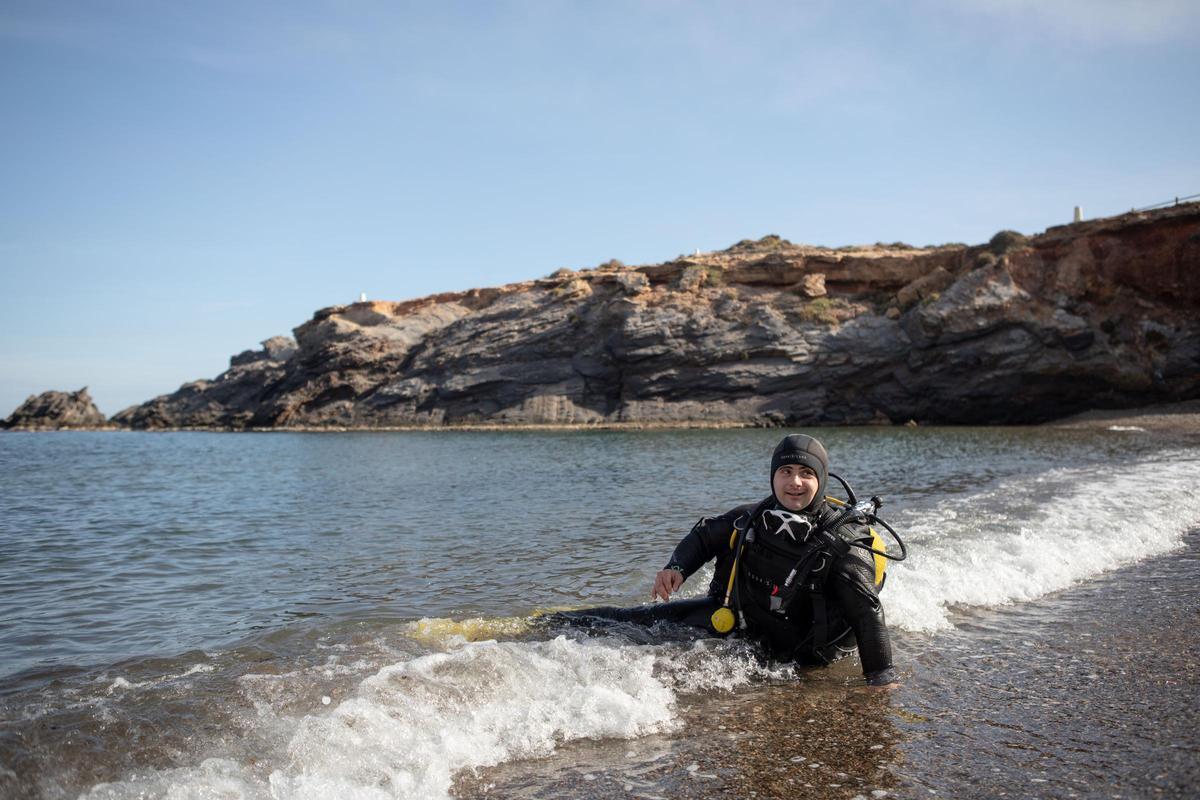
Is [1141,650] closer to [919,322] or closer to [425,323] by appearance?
[919,322]

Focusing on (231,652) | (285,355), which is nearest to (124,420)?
(285,355)

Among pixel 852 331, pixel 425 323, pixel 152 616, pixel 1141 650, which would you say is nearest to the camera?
pixel 1141 650

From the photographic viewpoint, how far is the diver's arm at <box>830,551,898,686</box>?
4793mm

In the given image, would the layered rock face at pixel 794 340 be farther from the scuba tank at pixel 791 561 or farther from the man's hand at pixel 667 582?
the man's hand at pixel 667 582

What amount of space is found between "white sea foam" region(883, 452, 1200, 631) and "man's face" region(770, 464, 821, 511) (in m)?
2.15

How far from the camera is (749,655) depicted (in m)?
5.46

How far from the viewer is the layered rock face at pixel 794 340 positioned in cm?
3947

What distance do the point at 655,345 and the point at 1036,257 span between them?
21185 millimetres

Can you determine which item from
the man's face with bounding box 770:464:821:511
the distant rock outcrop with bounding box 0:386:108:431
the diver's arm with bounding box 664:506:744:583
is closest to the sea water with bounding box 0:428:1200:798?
the diver's arm with bounding box 664:506:744:583

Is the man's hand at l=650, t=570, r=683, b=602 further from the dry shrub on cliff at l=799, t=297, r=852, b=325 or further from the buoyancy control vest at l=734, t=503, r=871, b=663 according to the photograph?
the dry shrub on cliff at l=799, t=297, r=852, b=325

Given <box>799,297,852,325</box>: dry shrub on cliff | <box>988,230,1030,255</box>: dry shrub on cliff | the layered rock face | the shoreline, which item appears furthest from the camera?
<box>799,297,852,325</box>: dry shrub on cliff

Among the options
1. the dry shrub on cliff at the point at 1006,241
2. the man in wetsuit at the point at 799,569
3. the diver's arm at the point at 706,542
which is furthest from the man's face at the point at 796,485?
the dry shrub on cliff at the point at 1006,241

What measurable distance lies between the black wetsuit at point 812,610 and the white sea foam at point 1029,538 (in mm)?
1567

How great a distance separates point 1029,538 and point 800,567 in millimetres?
5806
